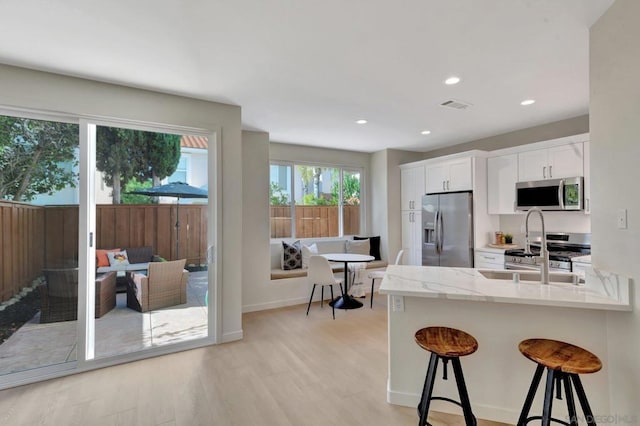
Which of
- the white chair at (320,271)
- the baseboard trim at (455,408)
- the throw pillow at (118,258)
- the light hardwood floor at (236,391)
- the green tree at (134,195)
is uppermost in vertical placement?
the green tree at (134,195)

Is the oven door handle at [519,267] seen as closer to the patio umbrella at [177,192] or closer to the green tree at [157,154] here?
the patio umbrella at [177,192]

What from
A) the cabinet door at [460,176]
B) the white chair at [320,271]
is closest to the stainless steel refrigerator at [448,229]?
the cabinet door at [460,176]

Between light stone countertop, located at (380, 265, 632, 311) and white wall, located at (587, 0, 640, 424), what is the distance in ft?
0.26

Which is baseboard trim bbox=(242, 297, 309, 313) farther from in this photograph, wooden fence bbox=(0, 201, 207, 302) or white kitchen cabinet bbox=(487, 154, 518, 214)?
white kitchen cabinet bbox=(487, 154, 518, 214)

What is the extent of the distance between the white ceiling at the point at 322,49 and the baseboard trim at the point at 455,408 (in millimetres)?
2504

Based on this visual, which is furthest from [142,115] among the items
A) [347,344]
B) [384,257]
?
[384,257]

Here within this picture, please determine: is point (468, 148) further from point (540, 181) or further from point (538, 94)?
point (538, 94)

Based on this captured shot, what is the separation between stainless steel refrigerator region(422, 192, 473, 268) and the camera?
443 centimetres

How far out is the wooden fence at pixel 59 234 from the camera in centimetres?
251

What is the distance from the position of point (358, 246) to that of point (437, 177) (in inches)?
69.2

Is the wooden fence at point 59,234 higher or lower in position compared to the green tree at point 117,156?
lower

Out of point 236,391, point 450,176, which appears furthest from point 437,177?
point 236,391

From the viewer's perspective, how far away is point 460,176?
4625 mm

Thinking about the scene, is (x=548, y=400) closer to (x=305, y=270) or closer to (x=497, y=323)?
(x=497, y=323)
